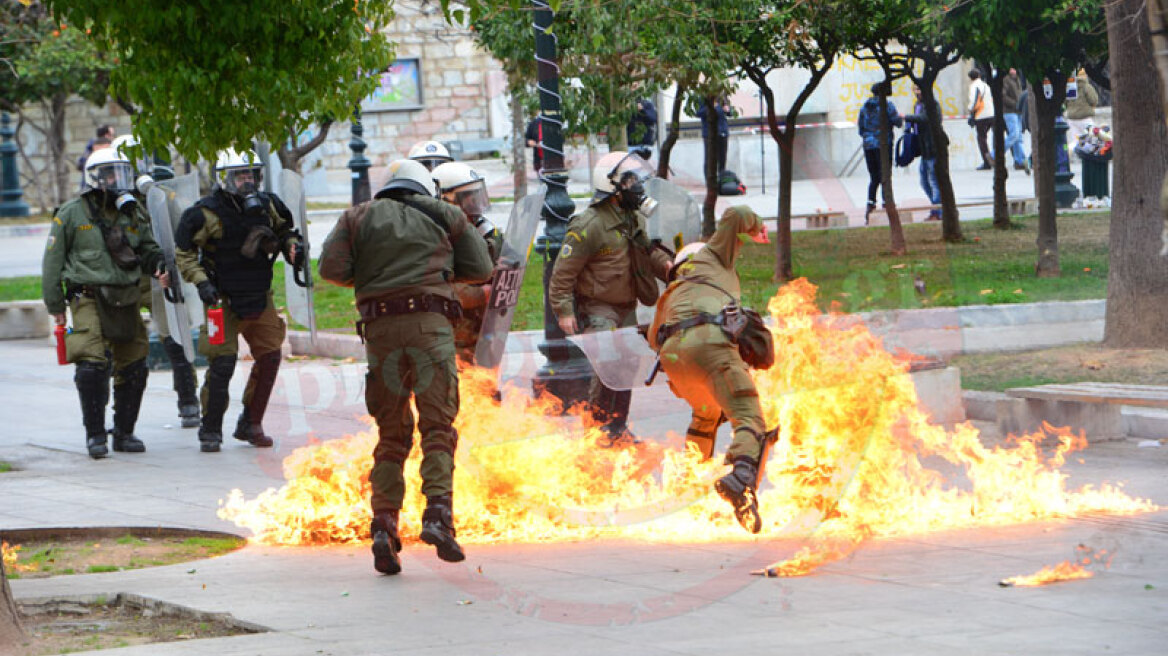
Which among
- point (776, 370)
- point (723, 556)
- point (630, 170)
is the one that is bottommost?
point (723, 556)

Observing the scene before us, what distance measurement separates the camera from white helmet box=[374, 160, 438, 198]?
6914mm

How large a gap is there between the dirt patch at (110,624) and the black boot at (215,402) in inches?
154

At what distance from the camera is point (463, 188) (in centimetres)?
849

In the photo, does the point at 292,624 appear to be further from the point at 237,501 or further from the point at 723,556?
the point at 237,501

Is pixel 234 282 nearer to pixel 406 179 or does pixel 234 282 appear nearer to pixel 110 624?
pixel 406 179

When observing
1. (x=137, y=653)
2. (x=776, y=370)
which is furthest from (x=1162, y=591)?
(x=137, y=653)

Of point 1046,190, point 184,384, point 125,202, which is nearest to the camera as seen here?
point 125,202

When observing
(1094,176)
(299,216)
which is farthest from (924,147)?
(299,216)

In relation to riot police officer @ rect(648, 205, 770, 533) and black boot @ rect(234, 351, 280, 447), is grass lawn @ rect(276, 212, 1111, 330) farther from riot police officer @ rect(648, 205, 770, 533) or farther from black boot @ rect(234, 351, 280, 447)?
black boot @ rect(234, 351, 280, 447)

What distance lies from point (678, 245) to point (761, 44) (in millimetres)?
6911

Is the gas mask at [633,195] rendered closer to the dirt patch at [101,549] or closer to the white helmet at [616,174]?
the white helmet at [616,174]

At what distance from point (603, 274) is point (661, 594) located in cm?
348

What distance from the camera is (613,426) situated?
Result: 9406mm

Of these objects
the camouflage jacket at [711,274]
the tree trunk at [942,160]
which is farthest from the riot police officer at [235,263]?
the tree trunk at [942,160]
